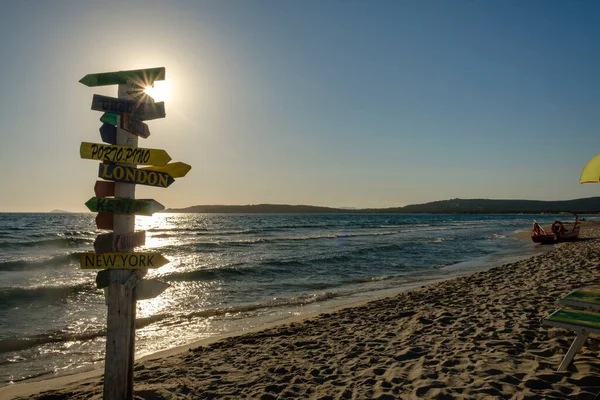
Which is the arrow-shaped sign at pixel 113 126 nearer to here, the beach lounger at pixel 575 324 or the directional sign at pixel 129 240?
the directional sign at pixel 129 240

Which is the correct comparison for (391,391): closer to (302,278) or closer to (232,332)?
(232,332)

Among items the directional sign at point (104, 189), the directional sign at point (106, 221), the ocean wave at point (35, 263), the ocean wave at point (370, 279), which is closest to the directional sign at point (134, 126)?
the directional sign at point (104, 189)

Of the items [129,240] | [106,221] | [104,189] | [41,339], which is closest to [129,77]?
[104,189]

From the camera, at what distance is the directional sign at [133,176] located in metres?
3.79

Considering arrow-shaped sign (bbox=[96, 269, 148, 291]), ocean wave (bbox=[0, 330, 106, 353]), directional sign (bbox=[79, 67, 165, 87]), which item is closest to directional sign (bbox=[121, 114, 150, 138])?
directional sign (bbox=[79, 67, 165, 87])

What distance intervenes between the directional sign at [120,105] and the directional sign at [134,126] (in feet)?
0.24

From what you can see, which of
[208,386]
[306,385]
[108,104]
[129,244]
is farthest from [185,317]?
[108,104]

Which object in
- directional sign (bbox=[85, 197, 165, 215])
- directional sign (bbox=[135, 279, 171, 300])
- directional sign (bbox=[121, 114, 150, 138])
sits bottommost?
directional sign (bbox=[135, 279, 171, 300])

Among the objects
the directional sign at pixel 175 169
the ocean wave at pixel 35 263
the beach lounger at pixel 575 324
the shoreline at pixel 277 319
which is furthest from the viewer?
the ocean wave at pixel 35 263

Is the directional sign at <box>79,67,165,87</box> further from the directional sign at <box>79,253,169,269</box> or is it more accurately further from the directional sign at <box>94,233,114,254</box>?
the directional sign at <box>79,253,169,269</box>

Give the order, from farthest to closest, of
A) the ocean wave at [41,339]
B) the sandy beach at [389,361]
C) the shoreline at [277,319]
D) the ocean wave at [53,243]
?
the ocean wave at [53,243] → the ocean wave at [41,339] → the shoreline at [277,319] → the sandy beach at [389,361]

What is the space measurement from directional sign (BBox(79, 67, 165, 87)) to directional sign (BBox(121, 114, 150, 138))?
0.37 meters

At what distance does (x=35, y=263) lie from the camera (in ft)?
68.6

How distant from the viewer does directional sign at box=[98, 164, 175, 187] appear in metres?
3.79
